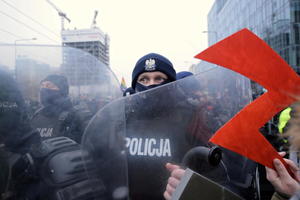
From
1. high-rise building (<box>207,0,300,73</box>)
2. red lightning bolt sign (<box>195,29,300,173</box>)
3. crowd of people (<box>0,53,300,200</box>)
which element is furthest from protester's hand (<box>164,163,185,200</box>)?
high-rise building (<box>207,0,300,73</box>)

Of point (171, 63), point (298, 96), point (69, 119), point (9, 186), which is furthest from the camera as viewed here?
point (171, 63)

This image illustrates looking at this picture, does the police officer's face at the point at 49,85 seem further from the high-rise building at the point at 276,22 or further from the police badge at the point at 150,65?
the high-rise building at the point at 276,22

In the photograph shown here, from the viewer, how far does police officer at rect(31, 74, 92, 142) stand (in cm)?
97

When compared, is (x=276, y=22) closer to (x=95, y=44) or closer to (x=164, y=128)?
(x=95, y=44)

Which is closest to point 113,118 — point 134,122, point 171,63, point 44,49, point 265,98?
point 134,122

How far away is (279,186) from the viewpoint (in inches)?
36.6

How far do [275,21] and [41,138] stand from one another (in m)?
25.0

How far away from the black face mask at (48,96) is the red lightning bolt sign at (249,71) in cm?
59

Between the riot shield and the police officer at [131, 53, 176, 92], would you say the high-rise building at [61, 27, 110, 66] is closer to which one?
the police officer at [131, 53, 176, 92]

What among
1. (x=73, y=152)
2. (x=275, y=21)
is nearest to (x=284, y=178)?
(x=73, y=152)

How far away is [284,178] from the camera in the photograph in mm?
893

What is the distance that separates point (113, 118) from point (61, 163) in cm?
26

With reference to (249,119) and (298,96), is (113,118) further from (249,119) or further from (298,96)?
(298,96)

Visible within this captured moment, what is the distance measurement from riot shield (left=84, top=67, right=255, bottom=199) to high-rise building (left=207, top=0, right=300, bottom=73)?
16.4 meters
